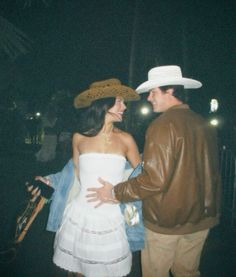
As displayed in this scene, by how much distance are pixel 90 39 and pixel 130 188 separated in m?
15.8

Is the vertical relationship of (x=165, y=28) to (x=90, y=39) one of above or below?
above

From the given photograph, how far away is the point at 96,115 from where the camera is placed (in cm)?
289

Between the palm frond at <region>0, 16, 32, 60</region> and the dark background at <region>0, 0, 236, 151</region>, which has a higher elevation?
the dark background at <region>0, 0, 236, 151</region>

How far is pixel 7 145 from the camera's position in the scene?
1488 cm

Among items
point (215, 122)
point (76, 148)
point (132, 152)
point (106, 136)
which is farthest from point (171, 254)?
point (215, 122)

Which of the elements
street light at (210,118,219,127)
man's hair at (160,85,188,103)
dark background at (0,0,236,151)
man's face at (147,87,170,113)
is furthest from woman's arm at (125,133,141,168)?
street light at (210,118,219,127)

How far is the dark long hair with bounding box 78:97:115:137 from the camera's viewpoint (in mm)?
2871

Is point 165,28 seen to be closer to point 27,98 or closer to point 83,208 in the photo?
point 27,98

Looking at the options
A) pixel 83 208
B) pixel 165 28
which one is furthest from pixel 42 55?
pixel 83 208

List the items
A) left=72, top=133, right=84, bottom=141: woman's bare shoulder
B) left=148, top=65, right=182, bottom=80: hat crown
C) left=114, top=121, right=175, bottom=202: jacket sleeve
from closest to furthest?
left=114, top=121, right=175, bottom=202: jacket sleeve → left=148, top=65, right=182, bottom=80: hat crown → left=72, top=133, right=84, bottom=141: woman's bare shoulder

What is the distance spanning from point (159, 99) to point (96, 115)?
687mm

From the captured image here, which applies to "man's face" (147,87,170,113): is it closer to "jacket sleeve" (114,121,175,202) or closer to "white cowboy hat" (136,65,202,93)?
"white cowboy hat" (136,65,202,93)

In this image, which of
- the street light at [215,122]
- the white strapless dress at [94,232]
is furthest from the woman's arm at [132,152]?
the street light at [215,122]

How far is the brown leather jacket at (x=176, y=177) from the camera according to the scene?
7.38ft
